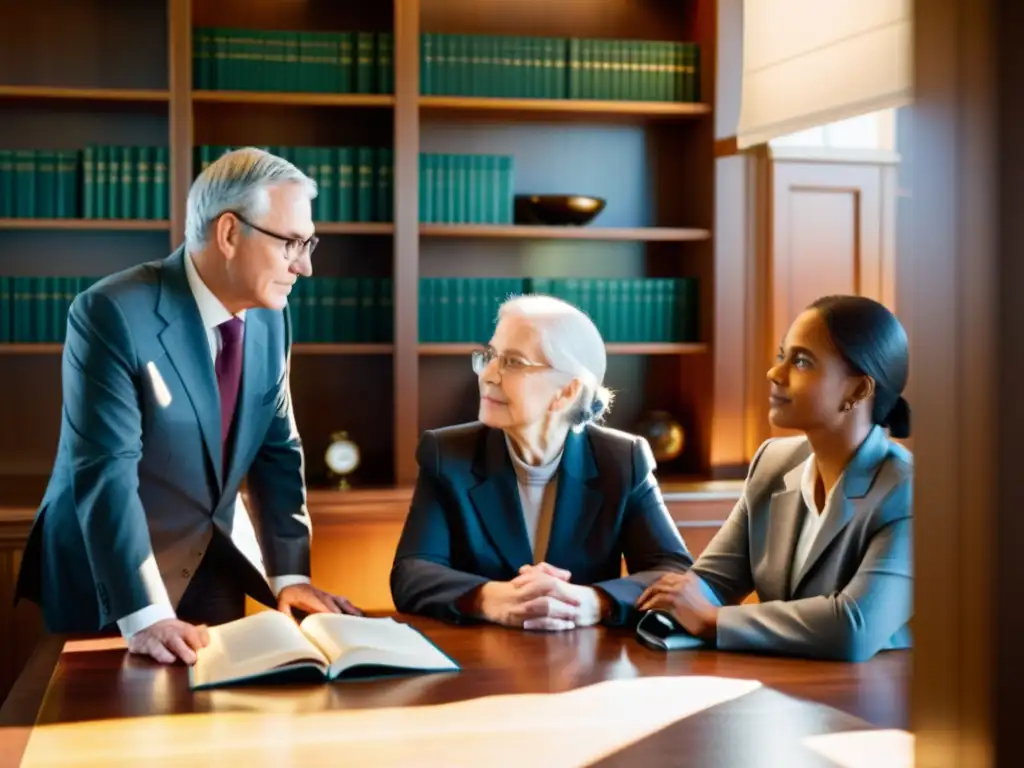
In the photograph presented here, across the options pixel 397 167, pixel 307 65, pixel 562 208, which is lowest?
pixel 562 208

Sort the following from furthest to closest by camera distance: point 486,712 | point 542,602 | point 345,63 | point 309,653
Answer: point 345,63 < point 542,602 < point 309,653 < point 486,712

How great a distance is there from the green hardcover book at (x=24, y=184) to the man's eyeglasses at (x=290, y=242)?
1973 millimetres

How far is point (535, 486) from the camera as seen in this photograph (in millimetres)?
2584

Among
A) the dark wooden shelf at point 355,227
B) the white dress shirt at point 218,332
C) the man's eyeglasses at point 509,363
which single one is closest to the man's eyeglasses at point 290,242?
the white dress shirt at point 218,332

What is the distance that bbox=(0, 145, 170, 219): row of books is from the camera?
426 cm

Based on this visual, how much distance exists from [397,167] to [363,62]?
383mm

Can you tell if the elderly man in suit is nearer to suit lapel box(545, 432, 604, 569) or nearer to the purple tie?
the purple tie

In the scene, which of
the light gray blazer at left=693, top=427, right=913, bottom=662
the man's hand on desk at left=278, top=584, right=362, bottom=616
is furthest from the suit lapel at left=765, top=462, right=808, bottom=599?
the man's hand on desk at left=278, top=584, right=362, bottom=616

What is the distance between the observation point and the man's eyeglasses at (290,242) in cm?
256

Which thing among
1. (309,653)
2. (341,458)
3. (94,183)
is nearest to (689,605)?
(309,653)

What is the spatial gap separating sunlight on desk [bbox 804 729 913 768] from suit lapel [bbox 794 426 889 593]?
1.77 feet

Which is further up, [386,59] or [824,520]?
[386,59]

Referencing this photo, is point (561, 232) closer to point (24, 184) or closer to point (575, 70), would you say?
point (575, 70)

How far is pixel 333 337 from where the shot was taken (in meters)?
4.45
